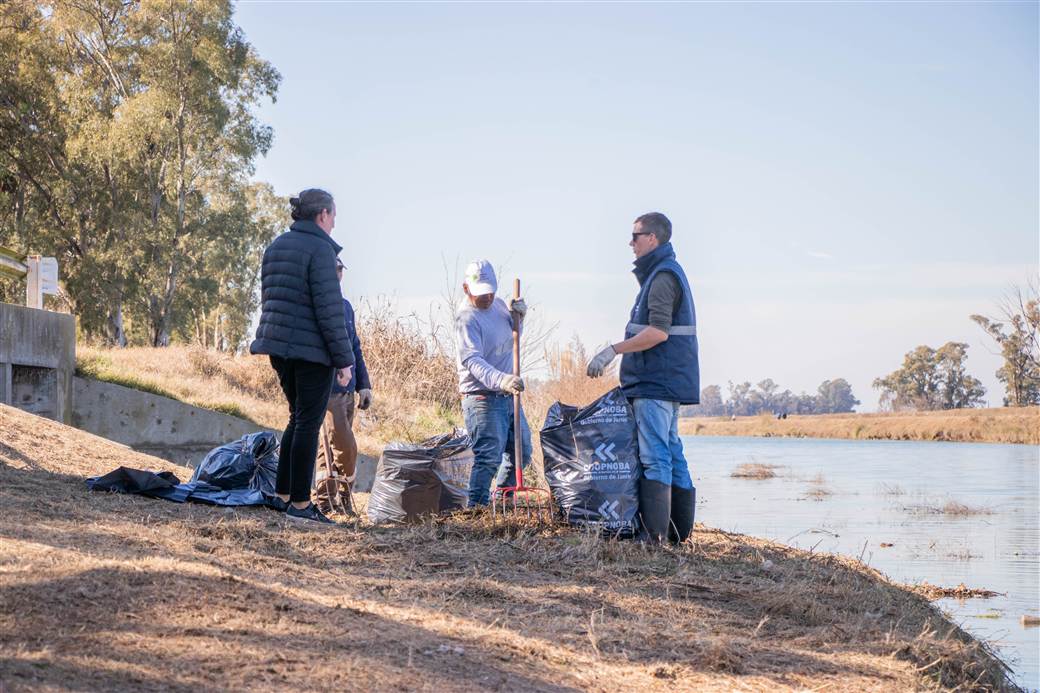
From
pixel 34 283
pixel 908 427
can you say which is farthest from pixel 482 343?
pixel 908 427

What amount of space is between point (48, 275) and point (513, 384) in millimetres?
7559

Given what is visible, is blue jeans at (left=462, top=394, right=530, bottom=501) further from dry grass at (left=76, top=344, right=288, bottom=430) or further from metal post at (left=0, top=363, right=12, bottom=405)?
dry grass at (left=76, top=344, right=288, bottom=430)

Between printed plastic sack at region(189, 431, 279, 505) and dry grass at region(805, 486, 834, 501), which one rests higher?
printed plastic sack at region(189, 431, 279, 505)

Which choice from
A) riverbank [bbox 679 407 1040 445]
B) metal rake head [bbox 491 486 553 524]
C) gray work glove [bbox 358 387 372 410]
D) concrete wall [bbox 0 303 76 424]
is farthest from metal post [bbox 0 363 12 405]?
riverbank [bbox 679 407 1040 445]

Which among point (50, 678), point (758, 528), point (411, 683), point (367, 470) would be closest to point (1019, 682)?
point (411, 683)

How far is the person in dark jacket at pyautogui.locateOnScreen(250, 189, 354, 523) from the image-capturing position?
21.8ft

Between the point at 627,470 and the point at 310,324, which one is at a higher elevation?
the point at 310,324

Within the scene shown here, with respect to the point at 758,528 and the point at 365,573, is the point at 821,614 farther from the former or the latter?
the point at 758,528

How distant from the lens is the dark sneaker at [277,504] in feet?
23.5

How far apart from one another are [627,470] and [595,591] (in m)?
1.39

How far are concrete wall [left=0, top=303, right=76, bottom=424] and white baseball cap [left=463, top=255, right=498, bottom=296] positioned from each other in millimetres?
6553

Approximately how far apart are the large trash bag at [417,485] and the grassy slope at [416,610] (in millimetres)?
292

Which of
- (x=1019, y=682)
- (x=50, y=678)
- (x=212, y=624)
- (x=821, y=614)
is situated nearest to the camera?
(x=50, y=678)

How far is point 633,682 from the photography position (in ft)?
13.6
